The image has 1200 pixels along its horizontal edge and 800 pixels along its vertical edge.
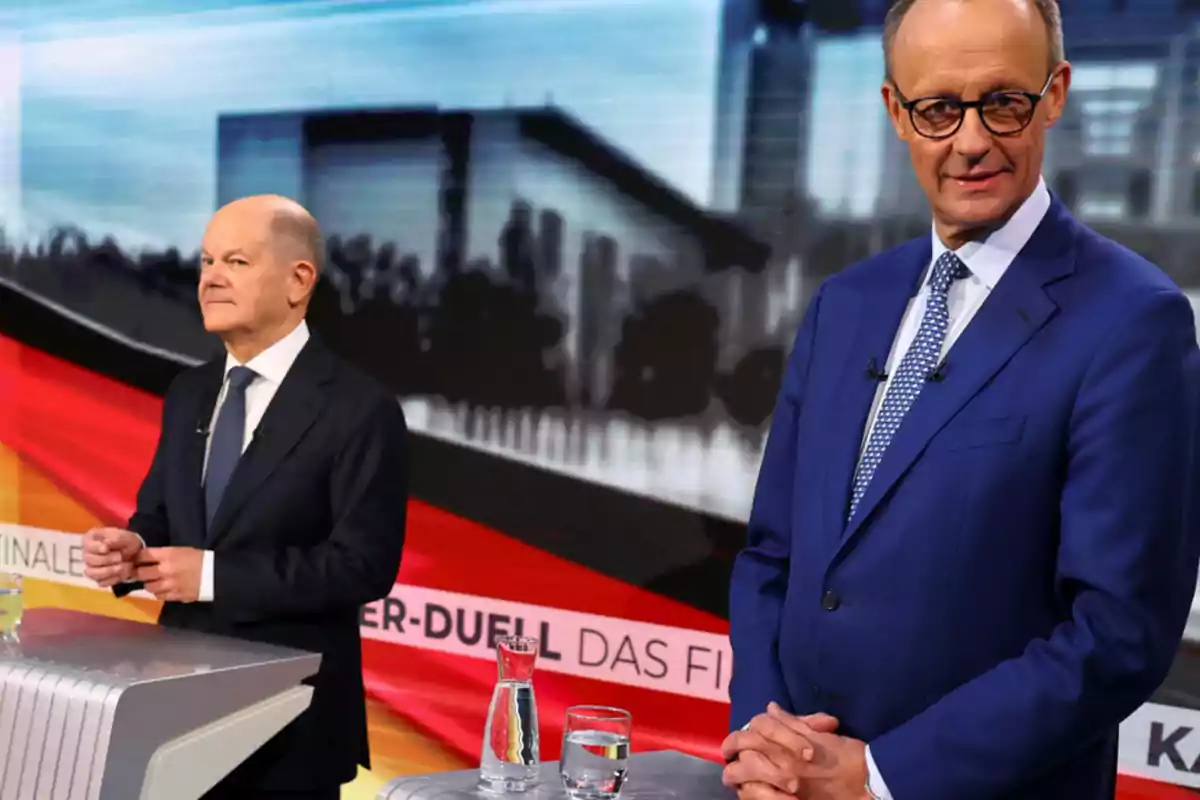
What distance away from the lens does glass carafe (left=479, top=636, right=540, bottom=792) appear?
1566 millimetres

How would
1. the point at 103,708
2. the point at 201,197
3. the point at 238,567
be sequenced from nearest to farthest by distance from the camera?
the point at 103,708 < the point at 238,567 < the point at 201,197

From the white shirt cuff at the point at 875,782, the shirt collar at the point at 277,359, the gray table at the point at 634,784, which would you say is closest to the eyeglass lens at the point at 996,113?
the white shirt cuff at the point at 875,782

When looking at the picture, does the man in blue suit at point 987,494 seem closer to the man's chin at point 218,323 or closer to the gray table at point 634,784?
the gray table at point 634,784

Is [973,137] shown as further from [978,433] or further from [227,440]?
[227,440]

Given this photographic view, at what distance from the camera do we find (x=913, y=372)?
159 cm

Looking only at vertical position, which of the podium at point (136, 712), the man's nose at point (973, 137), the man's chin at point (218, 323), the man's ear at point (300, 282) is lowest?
the podium at point (136, 712)

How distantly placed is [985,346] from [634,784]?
2.24 ft

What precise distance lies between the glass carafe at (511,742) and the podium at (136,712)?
25.4 inches

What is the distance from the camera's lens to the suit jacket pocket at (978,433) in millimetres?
1447

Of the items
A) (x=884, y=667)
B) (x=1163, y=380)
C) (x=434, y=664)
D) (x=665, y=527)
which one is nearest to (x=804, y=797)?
(x=884, y=667)

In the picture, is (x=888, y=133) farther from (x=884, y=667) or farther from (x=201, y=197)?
(x=201, y=197)

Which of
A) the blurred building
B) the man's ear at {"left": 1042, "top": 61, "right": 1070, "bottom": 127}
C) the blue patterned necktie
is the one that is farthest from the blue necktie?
the man's ear at {"left": 1042, "top": 61, "right": 1070, "bottom": 127}

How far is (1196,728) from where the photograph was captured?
99.9 inches

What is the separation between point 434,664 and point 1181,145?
7.09 feet
